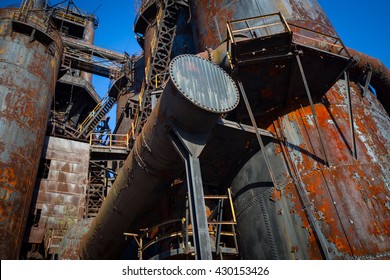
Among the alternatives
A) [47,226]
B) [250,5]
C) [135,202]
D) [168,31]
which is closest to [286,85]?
[250,5]

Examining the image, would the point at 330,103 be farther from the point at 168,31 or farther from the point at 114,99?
the point at 114,99

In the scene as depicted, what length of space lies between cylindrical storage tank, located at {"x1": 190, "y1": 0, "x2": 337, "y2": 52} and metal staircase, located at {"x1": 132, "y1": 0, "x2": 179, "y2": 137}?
542 centimetres

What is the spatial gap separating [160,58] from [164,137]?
11.4 meters

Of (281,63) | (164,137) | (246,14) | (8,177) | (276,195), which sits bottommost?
(276,195)

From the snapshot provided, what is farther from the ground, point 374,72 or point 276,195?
point 374,72

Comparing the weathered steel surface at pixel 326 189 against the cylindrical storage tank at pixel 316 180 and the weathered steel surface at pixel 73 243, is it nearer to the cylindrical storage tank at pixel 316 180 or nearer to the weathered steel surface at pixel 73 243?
the cylindrical storage tank at pixel 316 180

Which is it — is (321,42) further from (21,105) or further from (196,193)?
(21,105)

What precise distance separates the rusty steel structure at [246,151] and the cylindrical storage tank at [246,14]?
0.04 metres

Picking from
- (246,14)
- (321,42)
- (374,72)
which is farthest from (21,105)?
(374,72)

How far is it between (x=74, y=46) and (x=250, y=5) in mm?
24170

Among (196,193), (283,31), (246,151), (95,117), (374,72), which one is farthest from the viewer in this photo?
(95,117)

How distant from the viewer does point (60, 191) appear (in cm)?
1627

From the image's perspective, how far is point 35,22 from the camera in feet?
49.6

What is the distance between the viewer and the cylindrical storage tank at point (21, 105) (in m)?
11.0
